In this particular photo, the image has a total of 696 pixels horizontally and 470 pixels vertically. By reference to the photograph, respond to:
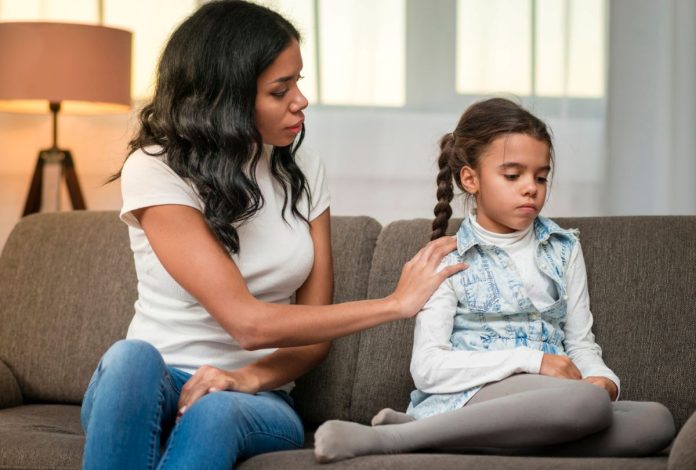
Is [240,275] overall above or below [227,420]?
above

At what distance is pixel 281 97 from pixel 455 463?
2.43ft

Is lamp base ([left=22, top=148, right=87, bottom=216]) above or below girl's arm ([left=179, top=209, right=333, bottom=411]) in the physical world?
above

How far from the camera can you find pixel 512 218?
1.89 meters

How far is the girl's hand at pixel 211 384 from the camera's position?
1689 millimetres

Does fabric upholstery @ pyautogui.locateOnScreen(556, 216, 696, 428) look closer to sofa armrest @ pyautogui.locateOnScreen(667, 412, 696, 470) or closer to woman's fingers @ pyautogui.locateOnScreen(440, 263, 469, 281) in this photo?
woman's fingers @ pyautogui.locateOnScreen(440, 263, 469, 281)

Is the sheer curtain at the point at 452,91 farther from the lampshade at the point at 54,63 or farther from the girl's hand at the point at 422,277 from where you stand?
the girl's hand at the point at 422,277

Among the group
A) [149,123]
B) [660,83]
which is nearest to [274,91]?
[149,123]

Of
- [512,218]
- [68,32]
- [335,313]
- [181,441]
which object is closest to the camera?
[181,441]

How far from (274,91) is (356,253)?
530 mm

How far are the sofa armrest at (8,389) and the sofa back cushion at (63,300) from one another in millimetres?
32

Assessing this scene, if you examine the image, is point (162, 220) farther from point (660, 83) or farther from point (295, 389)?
point (660, 83)

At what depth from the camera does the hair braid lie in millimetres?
2027

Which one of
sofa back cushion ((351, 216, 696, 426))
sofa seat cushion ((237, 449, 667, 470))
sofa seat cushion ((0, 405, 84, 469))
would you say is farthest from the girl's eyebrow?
sofa seat cushion ((0, 405, 84, 469))

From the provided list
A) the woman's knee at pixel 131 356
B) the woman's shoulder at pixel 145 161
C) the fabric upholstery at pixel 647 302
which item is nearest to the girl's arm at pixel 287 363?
the woman's knee at pixel 131 356
